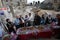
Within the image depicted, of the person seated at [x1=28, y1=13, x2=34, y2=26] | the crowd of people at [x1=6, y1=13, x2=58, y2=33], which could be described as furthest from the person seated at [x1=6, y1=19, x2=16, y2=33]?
the person seated at [x1=28, y1=13, x2=34, y2=26]

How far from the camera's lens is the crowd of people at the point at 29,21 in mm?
1661

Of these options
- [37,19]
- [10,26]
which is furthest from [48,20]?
[10,26]

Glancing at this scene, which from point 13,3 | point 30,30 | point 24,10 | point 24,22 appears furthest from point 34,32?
point 13,3

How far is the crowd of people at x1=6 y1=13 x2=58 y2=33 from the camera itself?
1.66 m

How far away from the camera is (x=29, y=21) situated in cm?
170

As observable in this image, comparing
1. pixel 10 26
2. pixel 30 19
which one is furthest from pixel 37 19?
pixel 10 26

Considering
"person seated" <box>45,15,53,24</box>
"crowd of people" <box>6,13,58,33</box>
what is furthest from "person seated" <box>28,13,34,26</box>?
"person seated" <box>45,15,53,24</box>

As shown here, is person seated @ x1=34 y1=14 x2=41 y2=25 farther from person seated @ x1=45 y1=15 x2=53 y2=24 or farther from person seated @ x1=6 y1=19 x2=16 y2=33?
person seated @ x1=6 y1=19 x2=16 y2=33

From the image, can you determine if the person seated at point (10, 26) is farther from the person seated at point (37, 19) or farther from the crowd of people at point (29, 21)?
the person seated at point (37, 19)

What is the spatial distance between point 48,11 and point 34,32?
0.91 feet

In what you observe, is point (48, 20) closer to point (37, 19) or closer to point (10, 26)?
point (37, 19)

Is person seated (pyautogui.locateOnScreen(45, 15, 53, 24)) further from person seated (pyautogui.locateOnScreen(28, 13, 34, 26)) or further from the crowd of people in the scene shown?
person seated (pyautogui.locateOnScreen(28, 13, 34, 26))

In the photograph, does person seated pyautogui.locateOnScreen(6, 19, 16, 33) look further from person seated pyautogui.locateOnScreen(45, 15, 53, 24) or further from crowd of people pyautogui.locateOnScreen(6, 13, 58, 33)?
person seated pyautogui.locateOnScreen(45, 15, 53, 24)

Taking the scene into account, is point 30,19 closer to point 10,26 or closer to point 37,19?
point 37,19
